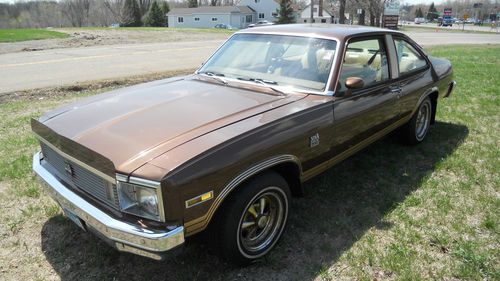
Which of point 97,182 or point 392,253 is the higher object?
point 97,182

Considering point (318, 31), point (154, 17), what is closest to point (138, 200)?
point (318, 31)

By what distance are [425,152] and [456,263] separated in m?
2.41

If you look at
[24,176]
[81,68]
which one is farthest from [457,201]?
[81,68]

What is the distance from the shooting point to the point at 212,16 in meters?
67.6

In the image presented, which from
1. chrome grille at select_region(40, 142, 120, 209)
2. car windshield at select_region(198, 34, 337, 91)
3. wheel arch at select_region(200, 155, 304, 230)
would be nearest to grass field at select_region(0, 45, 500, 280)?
wheel arch at select_region(200, 155, 304, 230)

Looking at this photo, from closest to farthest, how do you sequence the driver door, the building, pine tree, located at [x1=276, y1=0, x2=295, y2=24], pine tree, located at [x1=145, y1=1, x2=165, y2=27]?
the driver door, pine tree, located at [x1=276, y1=0, x2=295, y2=24], pine tree, located at [x1=145, y1=1, x2=165, y2=27], the building

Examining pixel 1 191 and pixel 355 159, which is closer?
pixel 1 191

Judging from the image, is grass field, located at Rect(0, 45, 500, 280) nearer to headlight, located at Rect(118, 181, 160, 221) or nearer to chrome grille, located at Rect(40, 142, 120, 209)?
headlight, located at Rect(118, 181, 160, 221)

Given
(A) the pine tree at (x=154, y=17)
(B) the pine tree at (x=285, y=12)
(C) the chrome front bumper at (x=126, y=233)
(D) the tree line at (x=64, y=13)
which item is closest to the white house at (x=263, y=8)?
(B) the pine tree at (x=285, y=12)

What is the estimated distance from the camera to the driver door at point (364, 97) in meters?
3.52

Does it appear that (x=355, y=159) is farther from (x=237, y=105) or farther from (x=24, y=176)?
(x=24, y=176)

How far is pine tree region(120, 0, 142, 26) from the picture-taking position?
60.3m

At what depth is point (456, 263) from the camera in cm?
302

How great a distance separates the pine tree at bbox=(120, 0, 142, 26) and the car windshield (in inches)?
2441
